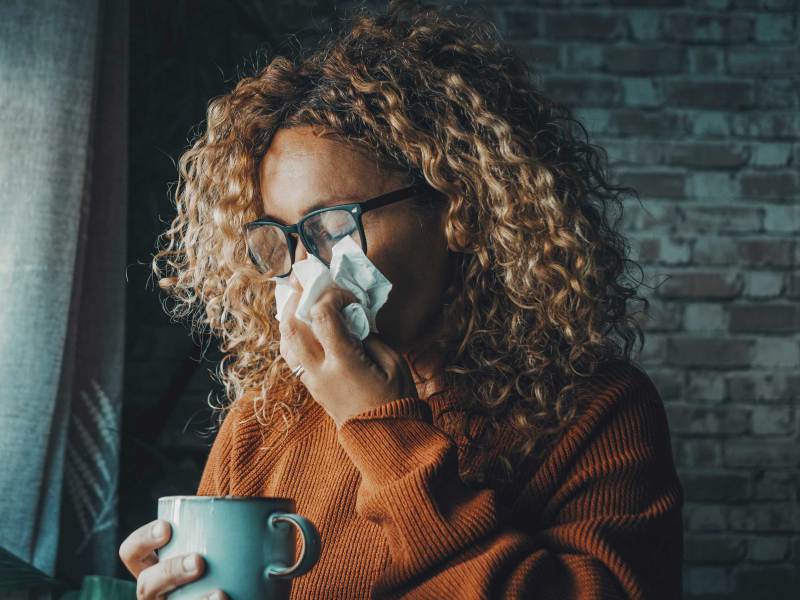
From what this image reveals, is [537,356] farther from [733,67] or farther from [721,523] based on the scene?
[733,67]

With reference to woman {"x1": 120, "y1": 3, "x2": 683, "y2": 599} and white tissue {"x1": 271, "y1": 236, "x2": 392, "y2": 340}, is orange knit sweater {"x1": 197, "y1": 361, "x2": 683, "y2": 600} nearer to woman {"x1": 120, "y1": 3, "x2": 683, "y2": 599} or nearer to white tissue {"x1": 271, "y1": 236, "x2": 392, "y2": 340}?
woman {"x1": 120, "y1": 3, "x2": 683, "y2": 599}

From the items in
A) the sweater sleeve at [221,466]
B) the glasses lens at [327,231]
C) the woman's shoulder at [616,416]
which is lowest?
the sweater sleeve at [221,466]

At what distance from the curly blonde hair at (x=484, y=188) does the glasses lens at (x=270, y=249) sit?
107 mm

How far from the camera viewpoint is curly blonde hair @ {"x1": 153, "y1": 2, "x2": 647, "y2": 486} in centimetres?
106

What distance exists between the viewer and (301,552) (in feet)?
2.45

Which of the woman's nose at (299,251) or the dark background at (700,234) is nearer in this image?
the woman's nose at (299,251)

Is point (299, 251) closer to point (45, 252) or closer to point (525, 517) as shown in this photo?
point (525, 517)

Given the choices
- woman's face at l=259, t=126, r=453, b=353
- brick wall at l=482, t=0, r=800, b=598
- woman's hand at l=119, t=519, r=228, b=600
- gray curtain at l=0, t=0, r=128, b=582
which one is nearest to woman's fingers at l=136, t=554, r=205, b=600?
woman's hand at l=119, t=519, r=228, b=600

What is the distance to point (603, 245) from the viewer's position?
3.80 feet

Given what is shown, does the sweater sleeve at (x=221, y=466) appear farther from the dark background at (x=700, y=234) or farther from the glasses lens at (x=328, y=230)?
the dark background at (x=700, y=234)

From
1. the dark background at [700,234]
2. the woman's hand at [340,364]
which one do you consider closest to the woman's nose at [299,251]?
the woman's hand at [340,364]

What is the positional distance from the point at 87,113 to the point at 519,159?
765mm

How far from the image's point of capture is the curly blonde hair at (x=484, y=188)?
106cm

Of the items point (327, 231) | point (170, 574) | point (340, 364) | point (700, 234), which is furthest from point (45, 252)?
point (700, 234)
